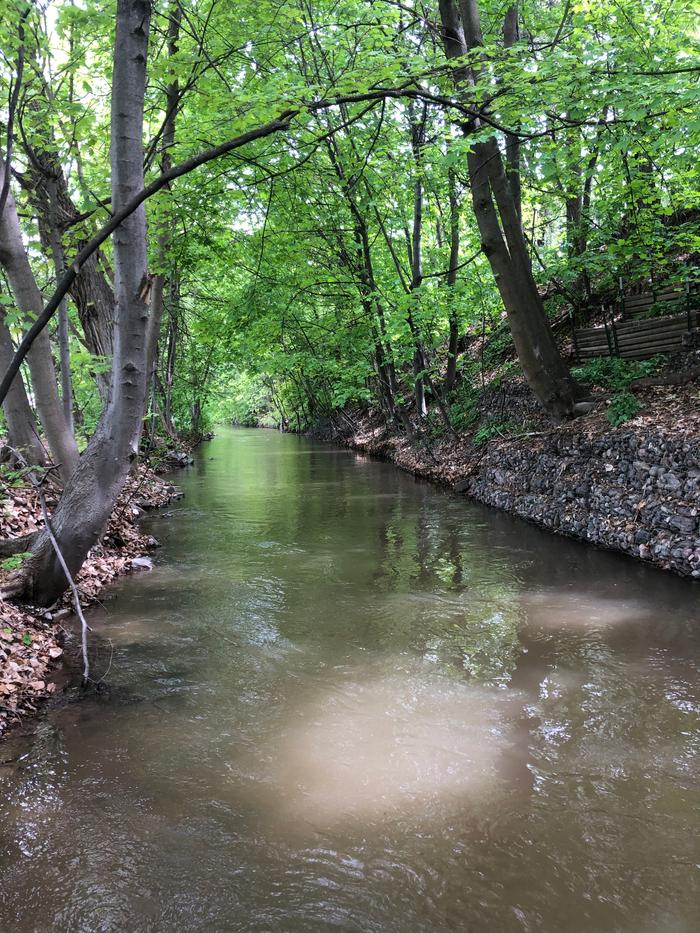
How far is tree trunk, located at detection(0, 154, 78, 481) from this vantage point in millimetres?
6076

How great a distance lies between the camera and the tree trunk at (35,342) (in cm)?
608

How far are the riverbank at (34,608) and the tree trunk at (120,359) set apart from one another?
37 cm

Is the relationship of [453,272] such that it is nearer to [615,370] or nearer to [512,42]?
[512,42]

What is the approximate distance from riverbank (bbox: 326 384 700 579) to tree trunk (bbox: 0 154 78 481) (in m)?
7.22

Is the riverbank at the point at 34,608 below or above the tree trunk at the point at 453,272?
below

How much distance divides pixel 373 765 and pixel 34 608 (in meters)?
3.67

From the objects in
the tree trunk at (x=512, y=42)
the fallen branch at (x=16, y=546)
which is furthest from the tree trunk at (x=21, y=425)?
the tree trunk at (x=512, y=42)

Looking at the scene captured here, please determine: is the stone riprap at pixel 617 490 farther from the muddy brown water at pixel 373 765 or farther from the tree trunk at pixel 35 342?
the tree trunk at pixel 35 342

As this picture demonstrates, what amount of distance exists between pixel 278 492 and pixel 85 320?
6.50 metres

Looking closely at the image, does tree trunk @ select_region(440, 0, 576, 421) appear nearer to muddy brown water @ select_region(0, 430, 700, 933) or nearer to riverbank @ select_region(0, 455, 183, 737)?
muddy brown water @ select_region(0, 430, 700, 933)

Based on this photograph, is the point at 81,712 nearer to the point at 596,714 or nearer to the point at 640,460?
the point at 596,714

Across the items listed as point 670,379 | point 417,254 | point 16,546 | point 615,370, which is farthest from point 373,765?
point 417,254

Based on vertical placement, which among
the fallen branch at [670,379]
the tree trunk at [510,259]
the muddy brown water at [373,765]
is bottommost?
the muddy brown water at [373,765]

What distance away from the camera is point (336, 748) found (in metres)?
3.75
